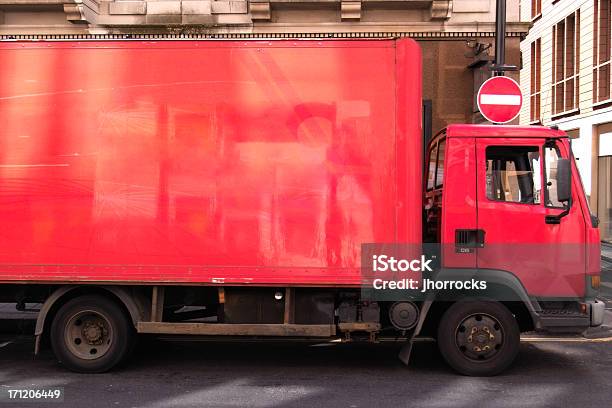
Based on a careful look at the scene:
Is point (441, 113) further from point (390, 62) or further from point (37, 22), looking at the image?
point (37, 22)

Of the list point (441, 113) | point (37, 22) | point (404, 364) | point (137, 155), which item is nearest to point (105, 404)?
point (137, 155)

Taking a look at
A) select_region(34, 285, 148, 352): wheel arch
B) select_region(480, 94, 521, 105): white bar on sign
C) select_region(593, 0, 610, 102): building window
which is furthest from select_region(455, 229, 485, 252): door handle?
select_region(593, 0, 610, 102): building window

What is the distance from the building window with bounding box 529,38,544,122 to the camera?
26.2 m

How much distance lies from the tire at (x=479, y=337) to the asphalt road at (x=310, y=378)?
0.51 feet

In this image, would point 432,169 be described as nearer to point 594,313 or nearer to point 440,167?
point 440,167

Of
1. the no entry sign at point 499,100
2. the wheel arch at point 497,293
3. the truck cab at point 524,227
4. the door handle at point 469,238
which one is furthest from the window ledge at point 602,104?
the door handle at point 469,238

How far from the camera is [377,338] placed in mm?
6547

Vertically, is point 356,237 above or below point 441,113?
below

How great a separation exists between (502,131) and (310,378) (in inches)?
122

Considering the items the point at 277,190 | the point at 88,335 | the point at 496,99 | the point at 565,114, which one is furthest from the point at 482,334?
the point at 565,114

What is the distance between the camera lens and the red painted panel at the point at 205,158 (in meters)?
6.20

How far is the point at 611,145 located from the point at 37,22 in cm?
1588

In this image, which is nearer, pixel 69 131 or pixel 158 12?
pixel 69 131

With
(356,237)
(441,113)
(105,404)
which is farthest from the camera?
(441,113)
